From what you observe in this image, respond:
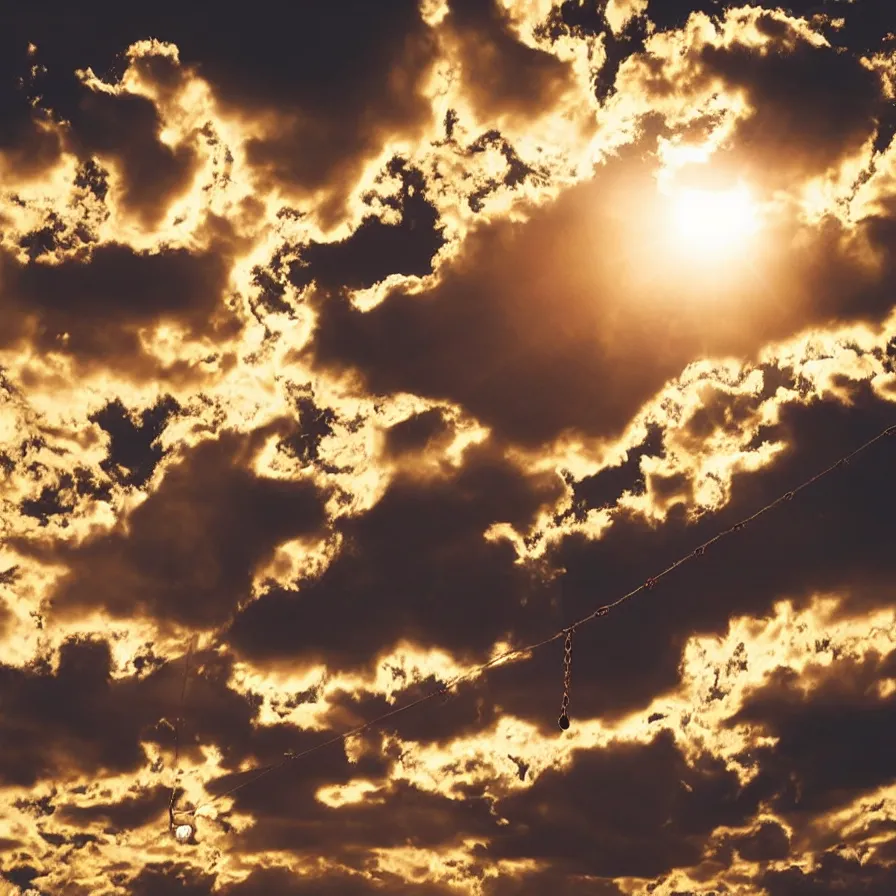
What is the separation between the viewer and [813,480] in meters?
11.2

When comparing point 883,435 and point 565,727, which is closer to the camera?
point 883,435

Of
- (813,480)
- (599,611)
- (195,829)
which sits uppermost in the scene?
(813,480)

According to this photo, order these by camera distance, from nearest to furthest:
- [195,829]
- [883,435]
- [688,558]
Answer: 1. [883,435]
2. [688,558]
3. [195,829]

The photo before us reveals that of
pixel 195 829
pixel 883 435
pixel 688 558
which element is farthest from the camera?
pixel 195 829

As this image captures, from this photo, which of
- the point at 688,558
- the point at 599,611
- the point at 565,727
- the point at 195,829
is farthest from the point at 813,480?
the point at 195,829

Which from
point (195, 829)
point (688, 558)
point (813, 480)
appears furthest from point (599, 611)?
point (195, 829)

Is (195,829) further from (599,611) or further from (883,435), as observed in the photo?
(883,435)

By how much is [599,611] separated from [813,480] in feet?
12.3

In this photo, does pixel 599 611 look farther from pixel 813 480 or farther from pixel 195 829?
pixel 195 829

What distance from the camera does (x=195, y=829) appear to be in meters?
17.5

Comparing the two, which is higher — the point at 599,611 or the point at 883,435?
the point at 883,435

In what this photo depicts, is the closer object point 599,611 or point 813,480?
point 813,480

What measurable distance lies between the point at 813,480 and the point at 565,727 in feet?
16.7

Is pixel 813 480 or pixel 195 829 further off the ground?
pixel 813 480
